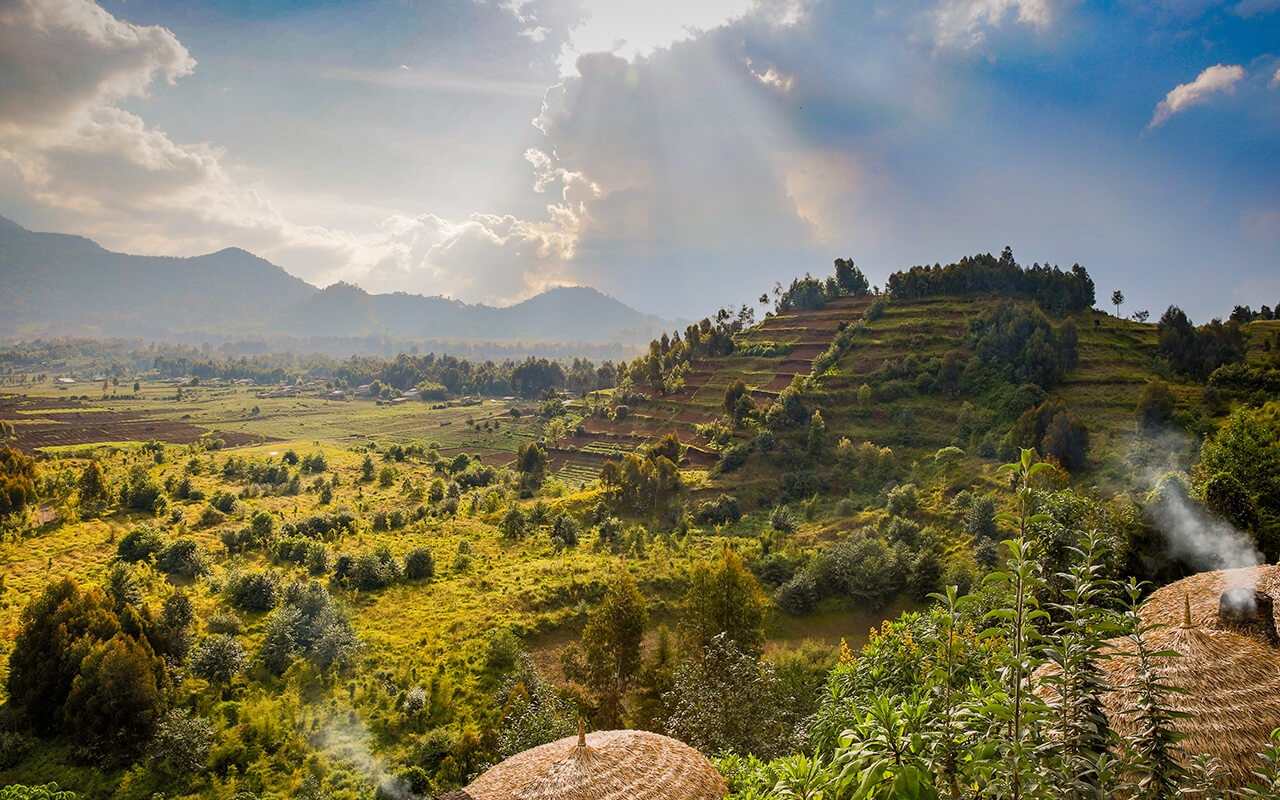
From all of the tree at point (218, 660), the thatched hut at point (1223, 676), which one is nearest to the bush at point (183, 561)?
the tree at point (218, 660)

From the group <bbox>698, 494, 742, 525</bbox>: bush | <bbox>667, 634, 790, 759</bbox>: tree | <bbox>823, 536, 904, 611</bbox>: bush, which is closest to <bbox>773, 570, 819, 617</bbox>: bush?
<bbox>823, 536, 904, 611</bbox>: bush

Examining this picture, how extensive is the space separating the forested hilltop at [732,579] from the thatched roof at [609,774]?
254 centimetres

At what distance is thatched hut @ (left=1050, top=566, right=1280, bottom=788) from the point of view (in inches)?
241

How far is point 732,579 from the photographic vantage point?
1977 cm

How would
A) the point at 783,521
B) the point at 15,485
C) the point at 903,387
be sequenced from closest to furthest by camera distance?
the point at 15,485, the point at 783,521, the point at 903,387

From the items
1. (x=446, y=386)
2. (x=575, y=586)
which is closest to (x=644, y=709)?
(x=575, y=586)

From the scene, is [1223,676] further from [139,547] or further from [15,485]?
[15,485]

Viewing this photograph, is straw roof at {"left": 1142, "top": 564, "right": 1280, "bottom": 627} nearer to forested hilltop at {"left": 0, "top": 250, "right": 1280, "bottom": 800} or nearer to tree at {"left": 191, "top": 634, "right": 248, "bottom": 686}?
forested hilltop at {"left": 0, "top": 250, "right": 1280, "bottom": 800}

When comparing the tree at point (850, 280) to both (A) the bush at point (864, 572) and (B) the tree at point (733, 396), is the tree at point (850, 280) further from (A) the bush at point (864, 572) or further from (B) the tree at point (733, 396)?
(A) the bush at point (864, 572)

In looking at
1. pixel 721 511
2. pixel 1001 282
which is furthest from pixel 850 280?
pixel 721 511

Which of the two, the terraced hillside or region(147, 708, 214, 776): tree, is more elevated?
the terraced hillside

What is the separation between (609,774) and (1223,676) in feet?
29.9

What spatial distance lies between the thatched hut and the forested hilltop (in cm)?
10

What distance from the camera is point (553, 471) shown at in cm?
6644
